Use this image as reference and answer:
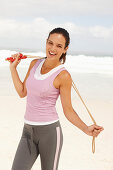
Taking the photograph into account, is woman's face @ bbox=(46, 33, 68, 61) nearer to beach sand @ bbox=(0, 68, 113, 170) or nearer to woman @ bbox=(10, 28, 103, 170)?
woman @ bbox=(10, 28, 103, 170)

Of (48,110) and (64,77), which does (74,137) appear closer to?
(48,110)

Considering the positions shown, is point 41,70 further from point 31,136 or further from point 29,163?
point 29,163

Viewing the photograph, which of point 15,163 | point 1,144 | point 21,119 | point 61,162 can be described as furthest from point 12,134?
point 15,163

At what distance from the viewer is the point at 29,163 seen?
Answer: 200 centimetres

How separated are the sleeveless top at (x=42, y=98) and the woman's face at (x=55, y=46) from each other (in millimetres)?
100

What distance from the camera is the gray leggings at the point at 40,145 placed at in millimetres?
1942

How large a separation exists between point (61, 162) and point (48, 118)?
208 centimetres

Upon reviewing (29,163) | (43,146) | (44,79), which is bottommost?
(29,163)

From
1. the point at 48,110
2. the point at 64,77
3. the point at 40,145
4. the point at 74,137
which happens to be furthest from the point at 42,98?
the point at 74,137

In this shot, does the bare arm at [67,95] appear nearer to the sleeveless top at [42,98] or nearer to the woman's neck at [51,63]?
the sleeveless top at [42,98]

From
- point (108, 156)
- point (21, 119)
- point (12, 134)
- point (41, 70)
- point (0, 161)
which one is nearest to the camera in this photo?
point (41, 70)

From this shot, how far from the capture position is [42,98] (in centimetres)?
190

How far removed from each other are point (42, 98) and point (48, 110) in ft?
0.32

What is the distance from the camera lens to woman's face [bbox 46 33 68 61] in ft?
6.45
